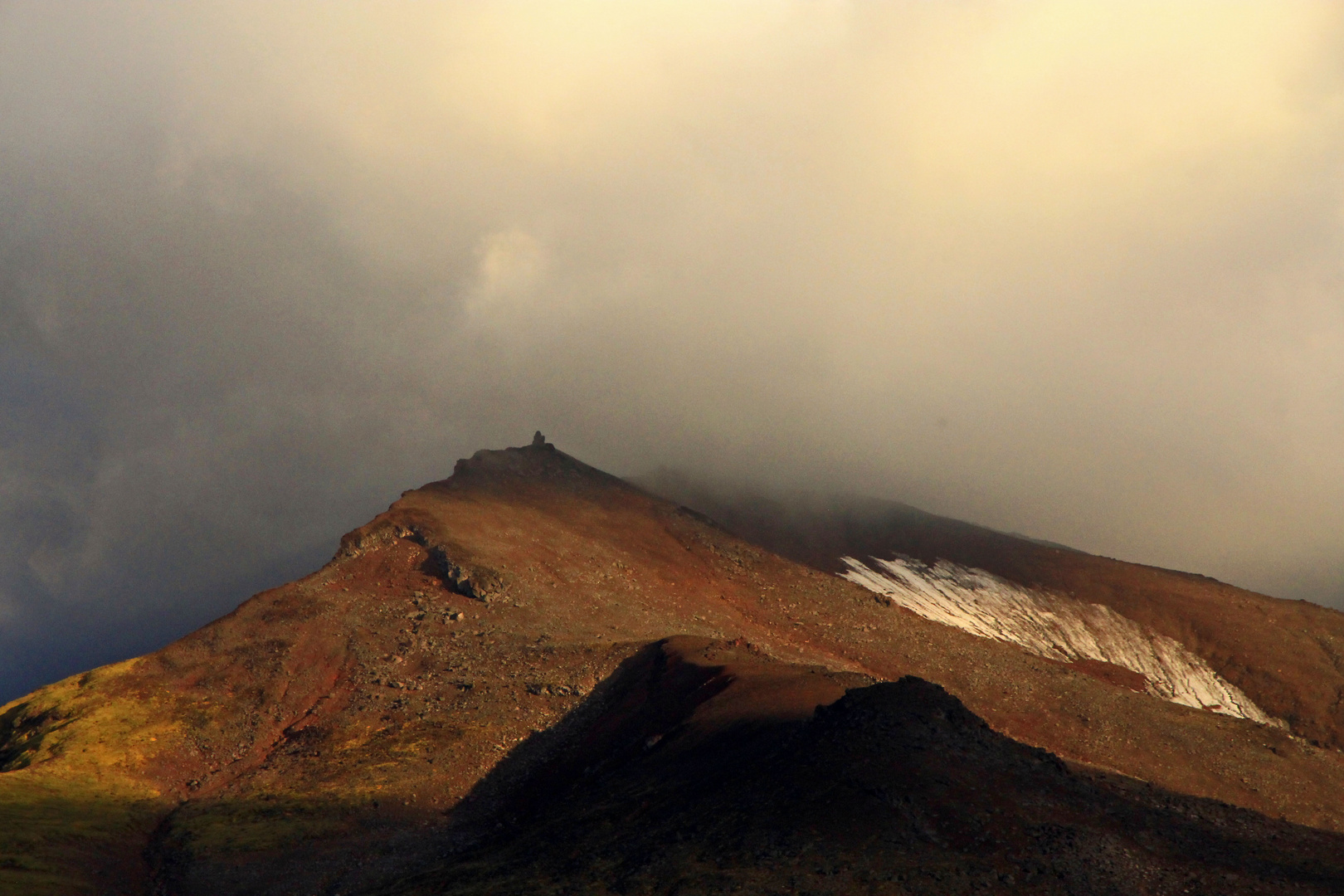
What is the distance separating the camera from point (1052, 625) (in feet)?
413

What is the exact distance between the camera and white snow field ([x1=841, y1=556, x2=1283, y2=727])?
114438 millimetres

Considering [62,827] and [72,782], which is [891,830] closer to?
[62,827]

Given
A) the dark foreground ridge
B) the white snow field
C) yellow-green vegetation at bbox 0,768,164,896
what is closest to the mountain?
the dark foreground ridge

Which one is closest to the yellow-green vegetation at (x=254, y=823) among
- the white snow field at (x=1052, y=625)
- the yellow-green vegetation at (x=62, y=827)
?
the yellow-green vegetation at (x=62, y=827)

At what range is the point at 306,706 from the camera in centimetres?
7581

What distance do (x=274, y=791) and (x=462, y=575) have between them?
103 ft

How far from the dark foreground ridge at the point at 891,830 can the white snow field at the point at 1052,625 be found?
231 feet

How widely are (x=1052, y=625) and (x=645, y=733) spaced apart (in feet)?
266

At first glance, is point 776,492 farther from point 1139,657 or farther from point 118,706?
point 118,706

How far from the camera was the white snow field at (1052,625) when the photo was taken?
375 ft

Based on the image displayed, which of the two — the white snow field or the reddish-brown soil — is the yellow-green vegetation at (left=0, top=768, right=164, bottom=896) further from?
the reddish-brown soil

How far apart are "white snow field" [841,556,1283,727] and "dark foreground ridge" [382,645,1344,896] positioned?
70.3m

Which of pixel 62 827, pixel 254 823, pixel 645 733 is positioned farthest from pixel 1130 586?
pixel 62 827

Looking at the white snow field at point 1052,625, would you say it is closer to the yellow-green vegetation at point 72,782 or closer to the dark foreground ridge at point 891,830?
the dark foreground ridge at point 891,830
